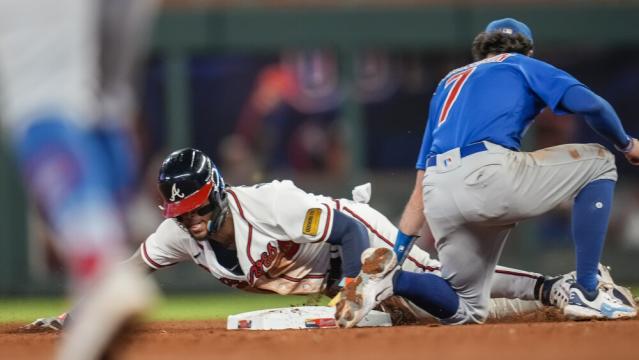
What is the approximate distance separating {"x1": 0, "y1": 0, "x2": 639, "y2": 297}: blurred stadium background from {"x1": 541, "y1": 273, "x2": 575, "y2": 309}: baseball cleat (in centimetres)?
520

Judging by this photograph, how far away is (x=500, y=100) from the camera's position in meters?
4.70

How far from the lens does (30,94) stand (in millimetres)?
2270

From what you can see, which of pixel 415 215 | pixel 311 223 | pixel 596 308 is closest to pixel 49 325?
pixel 311 223

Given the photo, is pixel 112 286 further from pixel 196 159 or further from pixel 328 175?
pixel 328 175

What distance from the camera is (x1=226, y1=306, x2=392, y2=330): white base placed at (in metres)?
4.95

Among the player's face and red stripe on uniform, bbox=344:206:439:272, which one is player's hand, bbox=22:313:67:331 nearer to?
the player's face

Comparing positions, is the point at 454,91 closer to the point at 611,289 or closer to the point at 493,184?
the point at 493,184

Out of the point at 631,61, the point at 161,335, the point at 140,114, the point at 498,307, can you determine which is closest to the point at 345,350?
the point at 161,335

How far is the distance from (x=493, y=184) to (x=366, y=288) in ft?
2.36

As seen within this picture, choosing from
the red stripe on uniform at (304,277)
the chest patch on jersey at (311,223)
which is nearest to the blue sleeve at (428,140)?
the chest patch on jersey at (311,223)

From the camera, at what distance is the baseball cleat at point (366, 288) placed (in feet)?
15.0

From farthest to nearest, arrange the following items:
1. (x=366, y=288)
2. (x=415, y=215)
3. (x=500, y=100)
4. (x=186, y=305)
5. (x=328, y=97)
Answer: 1. (x=328, y=97)
2. (x=186, y=305)
3. (x=415, y=215)
4. (x=500, y=100)
5. (x=366, y=288)

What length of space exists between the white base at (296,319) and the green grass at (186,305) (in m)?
1.74

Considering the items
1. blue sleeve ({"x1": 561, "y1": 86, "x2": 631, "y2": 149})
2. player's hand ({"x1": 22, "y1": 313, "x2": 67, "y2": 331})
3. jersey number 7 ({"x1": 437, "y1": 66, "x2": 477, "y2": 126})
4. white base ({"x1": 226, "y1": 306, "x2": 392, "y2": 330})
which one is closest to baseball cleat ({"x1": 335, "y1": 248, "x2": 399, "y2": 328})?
white base ({"x1": 226, "y1": 306, "x2": 392, "y2": 330})
